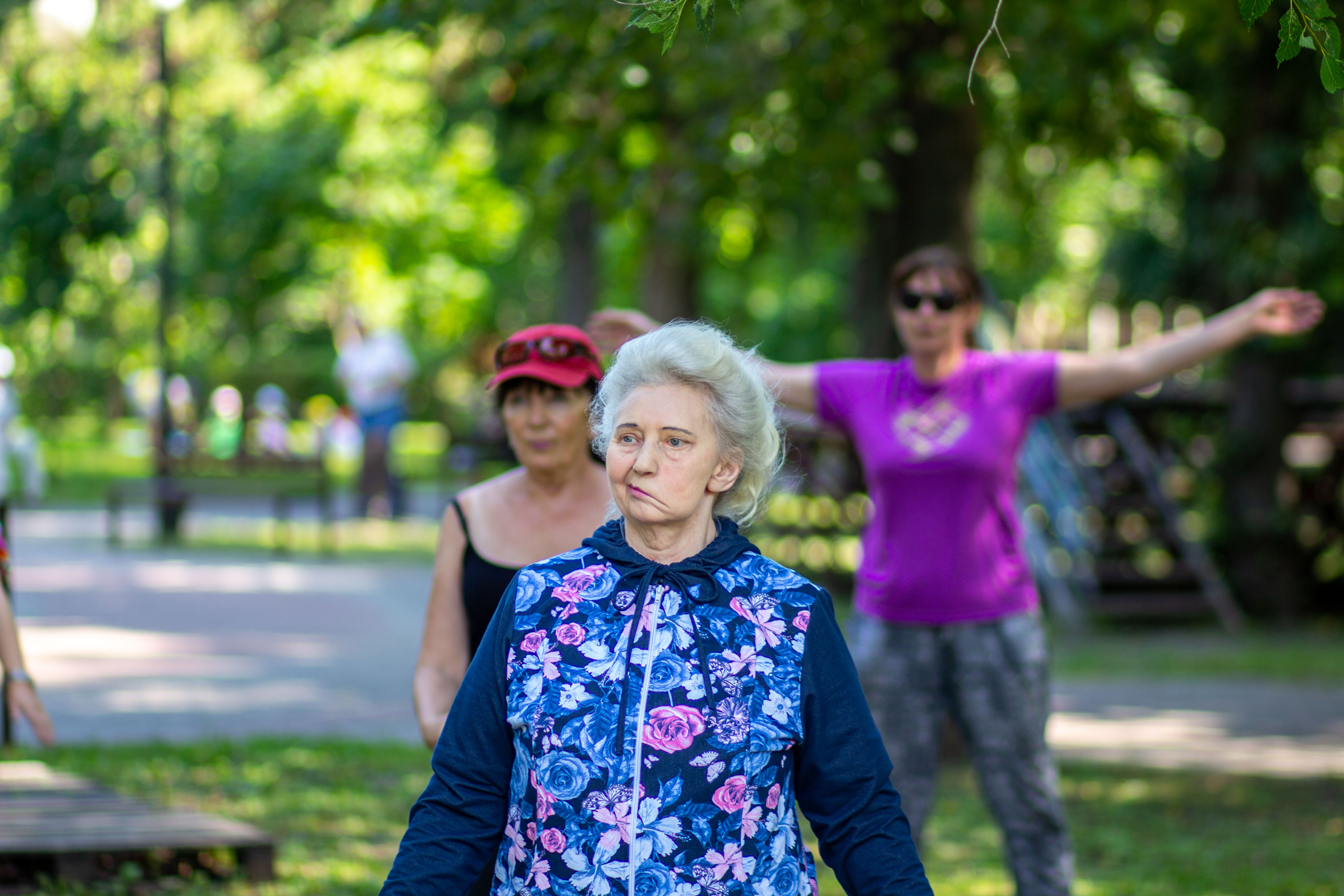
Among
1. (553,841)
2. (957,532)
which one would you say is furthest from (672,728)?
(957,532)

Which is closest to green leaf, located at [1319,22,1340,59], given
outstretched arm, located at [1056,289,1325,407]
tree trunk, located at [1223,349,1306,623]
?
outstretched arm, located at [1056,289,1325,407]

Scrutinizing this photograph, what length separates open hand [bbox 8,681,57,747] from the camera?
14.5 ft

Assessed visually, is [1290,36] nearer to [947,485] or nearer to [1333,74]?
[1333,74]

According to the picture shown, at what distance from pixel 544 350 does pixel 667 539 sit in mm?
1246

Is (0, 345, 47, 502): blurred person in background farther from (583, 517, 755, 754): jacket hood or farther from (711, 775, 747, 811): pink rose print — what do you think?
(711, 775, 747, 811): pink rose print

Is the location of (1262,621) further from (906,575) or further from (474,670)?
(474,670)

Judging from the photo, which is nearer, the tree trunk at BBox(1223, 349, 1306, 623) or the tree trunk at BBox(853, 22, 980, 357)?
the tree trunk at BBox(853, 22, 980, 357)

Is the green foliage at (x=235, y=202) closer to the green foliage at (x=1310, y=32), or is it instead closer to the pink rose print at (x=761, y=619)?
Result: the green foliage at (x=1310, y=32)

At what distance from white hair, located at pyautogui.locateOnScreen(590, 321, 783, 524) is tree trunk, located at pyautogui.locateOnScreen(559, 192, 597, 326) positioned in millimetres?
16415

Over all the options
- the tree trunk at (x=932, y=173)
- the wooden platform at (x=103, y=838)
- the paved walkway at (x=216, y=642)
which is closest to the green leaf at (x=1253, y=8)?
the wooden platform at (x=103, y=838)

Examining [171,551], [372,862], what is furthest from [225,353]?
[372,862]

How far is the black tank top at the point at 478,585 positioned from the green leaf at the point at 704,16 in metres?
1.35

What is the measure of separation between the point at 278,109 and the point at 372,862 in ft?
80.9

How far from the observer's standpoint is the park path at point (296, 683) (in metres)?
8.45
